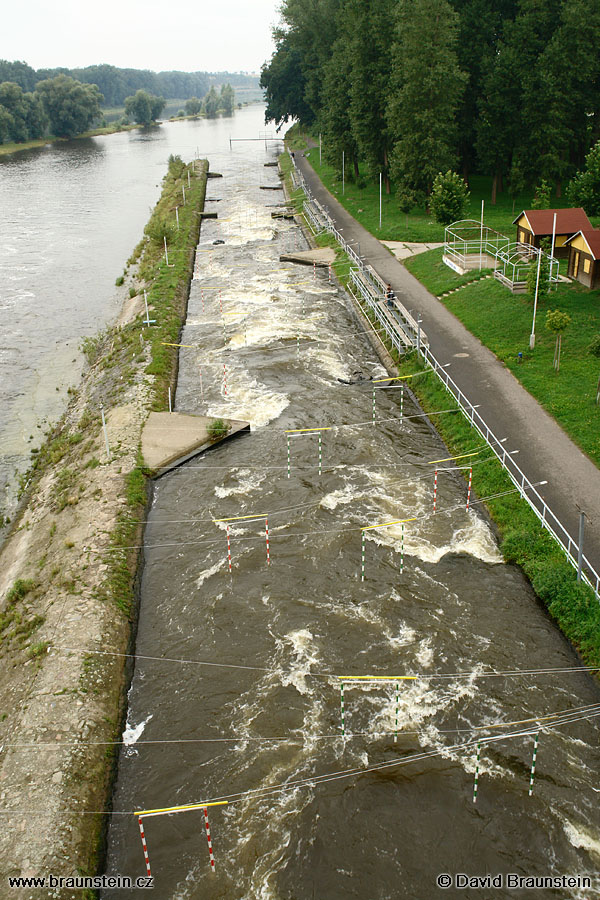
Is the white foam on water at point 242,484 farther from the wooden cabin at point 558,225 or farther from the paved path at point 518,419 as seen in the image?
the wooden cabin at point 558,225

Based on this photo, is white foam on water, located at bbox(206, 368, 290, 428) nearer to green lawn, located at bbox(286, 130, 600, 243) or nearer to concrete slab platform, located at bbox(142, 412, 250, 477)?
concrete slab platform, located at bbox(142, 412, 250, 477)

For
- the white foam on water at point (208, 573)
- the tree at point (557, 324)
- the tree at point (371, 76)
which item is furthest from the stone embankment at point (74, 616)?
the tree at point (371, 76)

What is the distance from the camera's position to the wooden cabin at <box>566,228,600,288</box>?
129ft

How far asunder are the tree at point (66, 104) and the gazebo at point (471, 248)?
14067cm

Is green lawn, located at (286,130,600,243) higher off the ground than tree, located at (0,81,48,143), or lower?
lower

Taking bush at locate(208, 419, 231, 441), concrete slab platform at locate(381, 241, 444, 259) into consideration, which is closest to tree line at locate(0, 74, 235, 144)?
concrete slab platform at locate(381, 241, 444, 259)

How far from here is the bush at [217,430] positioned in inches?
1238

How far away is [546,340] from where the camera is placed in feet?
119

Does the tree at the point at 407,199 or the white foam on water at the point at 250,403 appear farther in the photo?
the tree at the point at 407,199

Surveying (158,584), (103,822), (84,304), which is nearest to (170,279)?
Result: (84,304)

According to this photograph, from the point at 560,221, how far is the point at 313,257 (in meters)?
20.8

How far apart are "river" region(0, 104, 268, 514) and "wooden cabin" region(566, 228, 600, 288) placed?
96.0ft

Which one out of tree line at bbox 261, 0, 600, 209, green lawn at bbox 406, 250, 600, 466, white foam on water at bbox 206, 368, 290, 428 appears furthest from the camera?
tree line at bbox 261, 0, 600, 209

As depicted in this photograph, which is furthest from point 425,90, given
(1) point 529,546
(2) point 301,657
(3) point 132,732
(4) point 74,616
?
(3) point 132,732
